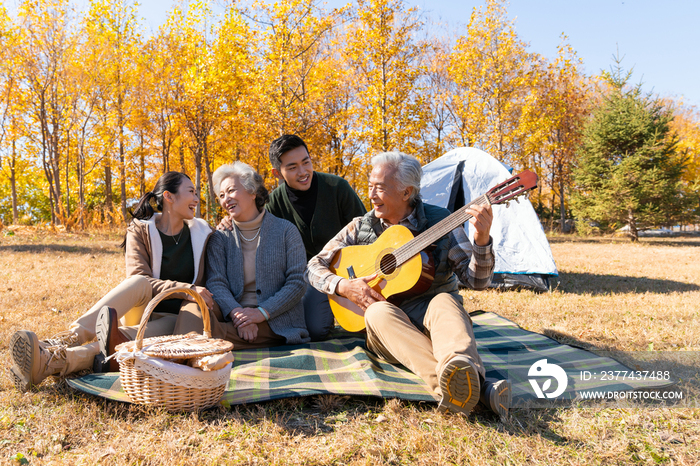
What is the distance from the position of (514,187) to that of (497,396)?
1229 mm

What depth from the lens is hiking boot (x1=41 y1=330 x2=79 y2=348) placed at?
255 cm

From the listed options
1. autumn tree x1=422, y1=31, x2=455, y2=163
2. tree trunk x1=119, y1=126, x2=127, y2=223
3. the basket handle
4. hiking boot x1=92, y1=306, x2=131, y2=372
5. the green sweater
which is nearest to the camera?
the basket handle

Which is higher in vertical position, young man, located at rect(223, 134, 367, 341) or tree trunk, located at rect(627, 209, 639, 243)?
young man, located at rect(223, 134, 367, 341)

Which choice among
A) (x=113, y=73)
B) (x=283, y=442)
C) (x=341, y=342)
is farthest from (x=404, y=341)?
(x=113, y=73)

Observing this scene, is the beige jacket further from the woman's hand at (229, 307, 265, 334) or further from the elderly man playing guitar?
the elderly man playing guitar

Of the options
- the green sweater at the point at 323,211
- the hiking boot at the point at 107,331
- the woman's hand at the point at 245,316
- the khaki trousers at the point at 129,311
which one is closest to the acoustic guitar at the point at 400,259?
the woman's hand at the point at 245,316

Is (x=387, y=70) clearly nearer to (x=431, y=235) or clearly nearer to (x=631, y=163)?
(x=631, y=163)

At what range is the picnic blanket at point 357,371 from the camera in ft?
7.75

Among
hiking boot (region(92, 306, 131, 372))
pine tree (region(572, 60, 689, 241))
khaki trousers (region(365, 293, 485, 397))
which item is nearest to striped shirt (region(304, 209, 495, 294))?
khaki trousers (region(365, 293, 485, 397))

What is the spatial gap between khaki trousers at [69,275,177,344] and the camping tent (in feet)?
12.8

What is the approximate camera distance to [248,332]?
10.2 feet

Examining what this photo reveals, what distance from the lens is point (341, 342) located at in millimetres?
3434

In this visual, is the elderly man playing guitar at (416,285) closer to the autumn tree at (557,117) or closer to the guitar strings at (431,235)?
the guitar strings at (431,235)

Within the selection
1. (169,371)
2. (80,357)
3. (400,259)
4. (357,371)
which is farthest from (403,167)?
(80,357)
